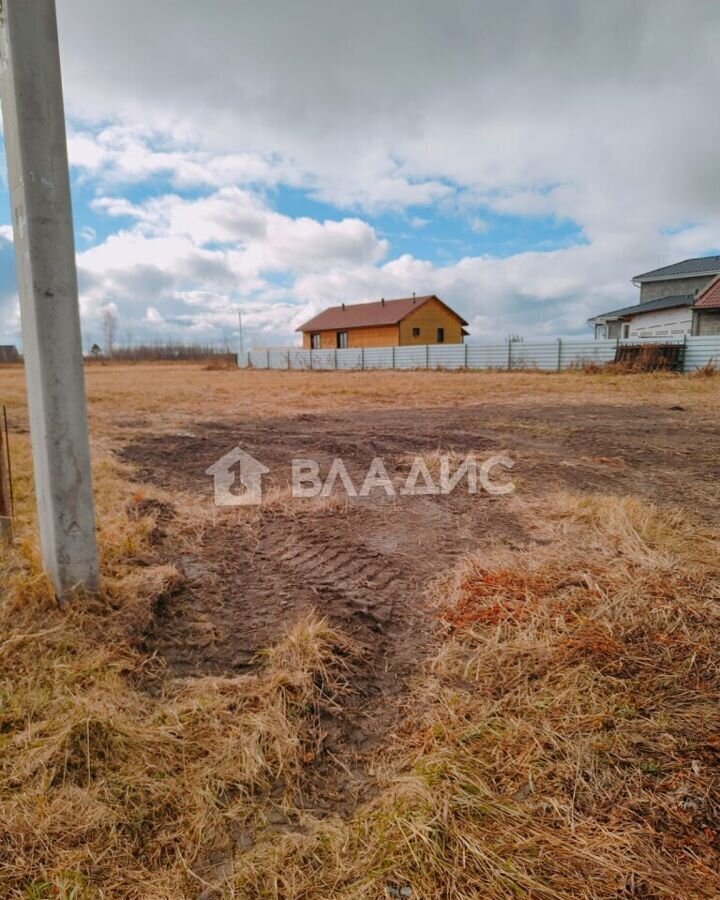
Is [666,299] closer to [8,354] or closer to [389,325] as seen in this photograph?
[389,325]

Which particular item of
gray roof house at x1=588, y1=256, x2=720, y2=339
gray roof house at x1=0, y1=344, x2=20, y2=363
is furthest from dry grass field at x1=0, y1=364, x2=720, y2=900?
gray roof house at x1=0, y1=344, x2=20, y2=363

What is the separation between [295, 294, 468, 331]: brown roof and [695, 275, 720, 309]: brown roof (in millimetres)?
16153

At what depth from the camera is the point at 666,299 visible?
25.6 meters

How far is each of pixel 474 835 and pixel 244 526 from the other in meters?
2.39

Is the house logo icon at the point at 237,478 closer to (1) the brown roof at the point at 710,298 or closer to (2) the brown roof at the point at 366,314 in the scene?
(1) the brown roof at the point at 710,298

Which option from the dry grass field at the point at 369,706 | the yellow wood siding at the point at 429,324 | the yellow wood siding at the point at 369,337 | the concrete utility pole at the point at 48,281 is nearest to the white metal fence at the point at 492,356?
the yellow wood siding at the point at 369,337

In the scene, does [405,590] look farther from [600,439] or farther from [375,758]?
[600,439]

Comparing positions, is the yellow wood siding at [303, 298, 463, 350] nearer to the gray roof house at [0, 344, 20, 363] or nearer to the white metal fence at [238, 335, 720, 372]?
the white metal fence at [238, 335, 720, 372]

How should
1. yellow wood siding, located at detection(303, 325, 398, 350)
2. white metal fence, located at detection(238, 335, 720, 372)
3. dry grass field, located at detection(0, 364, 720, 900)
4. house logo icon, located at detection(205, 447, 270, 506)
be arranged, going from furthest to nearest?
yellow wood siding, located at detection(303, 325, 398, 350) → white metal fence, located at detection(238, 335, 720, 372) → house logo icon, located at detection(205, 447, 270, 506) → dry grass field, located at detection(0, 364, 720, 900)

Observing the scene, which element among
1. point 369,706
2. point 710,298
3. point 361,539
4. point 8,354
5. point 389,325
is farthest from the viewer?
point 8,354

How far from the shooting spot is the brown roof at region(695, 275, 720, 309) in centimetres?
1719

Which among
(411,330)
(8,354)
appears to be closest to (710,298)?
(411,330)

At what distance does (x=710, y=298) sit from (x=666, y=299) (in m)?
9.23

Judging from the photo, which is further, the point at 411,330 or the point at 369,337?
the point at 369,337
